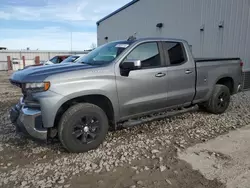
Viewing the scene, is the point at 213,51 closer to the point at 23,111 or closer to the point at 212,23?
the point at 212,23

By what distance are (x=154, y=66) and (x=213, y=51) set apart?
7874 mm

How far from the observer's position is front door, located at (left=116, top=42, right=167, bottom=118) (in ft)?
12.1

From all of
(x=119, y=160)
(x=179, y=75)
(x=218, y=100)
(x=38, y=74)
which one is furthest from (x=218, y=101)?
(x=38, y=74)

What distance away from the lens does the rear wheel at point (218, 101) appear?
17.1ft

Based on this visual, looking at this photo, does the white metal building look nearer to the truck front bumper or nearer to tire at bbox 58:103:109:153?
tire at bbox 58:103:109:153

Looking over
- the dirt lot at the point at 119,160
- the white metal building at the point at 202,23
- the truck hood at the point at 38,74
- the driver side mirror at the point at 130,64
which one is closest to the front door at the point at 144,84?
the driver side mirror at the point at 130,64

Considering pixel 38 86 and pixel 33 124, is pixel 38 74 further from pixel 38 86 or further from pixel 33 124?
pixel 33 124

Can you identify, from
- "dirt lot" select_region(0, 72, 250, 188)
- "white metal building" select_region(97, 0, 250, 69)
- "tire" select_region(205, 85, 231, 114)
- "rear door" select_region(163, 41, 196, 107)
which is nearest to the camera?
"dirt lot" select_region(0, 72, 250, 188)

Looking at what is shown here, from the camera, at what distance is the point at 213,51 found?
10727 millimetres

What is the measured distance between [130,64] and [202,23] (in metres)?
9.13

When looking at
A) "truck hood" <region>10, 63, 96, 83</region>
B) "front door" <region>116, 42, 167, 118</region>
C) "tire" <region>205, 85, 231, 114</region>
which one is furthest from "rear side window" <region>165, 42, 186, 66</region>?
"truck hood" <region>10, 63, 96, 83</region>

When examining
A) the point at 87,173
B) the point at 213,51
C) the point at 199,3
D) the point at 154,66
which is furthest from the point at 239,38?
the point at 87,173

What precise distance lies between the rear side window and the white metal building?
5992 millimetres

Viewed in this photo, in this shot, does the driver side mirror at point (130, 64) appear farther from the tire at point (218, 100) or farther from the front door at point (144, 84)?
the tire at point (218, 100)
